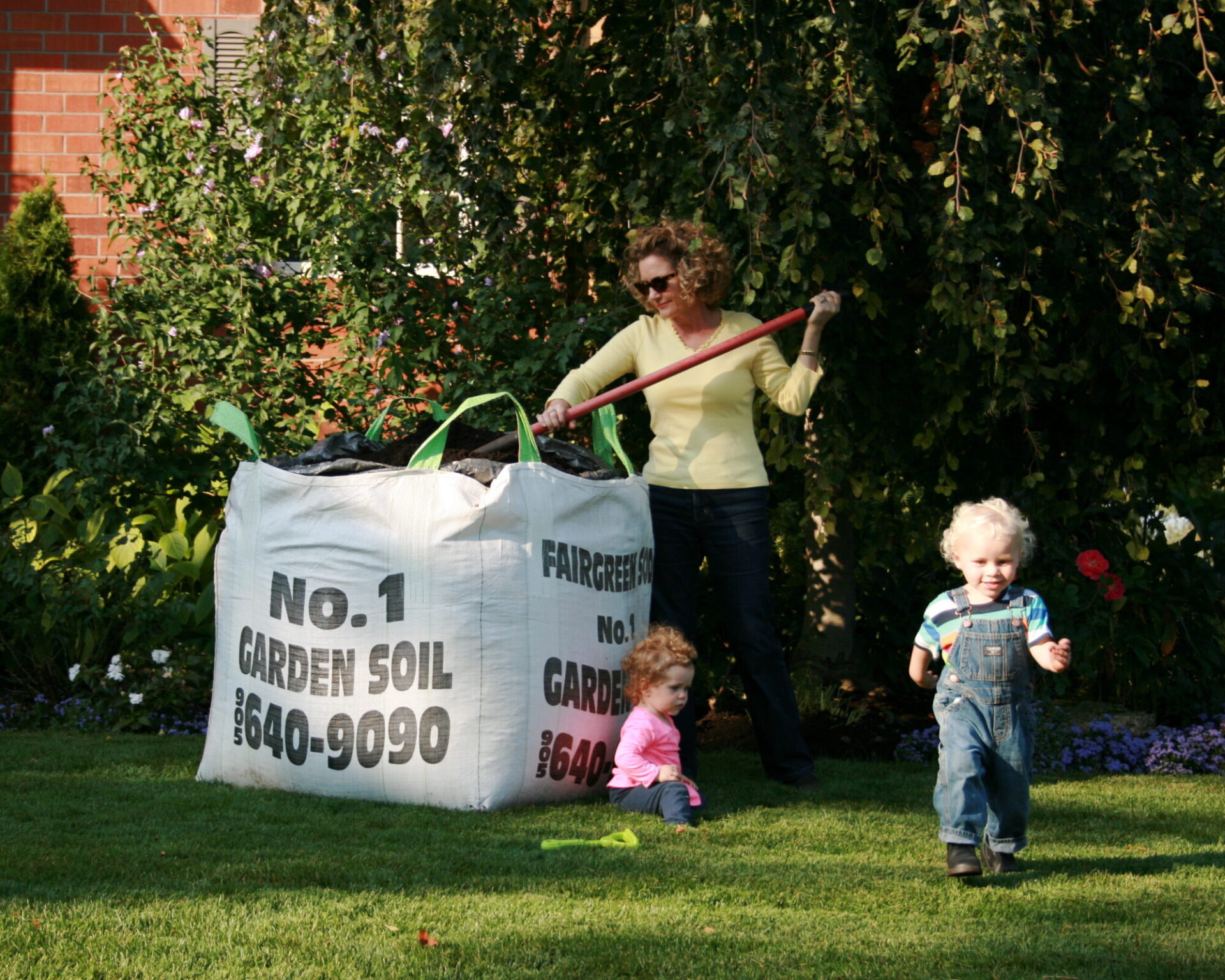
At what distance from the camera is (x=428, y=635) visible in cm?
398

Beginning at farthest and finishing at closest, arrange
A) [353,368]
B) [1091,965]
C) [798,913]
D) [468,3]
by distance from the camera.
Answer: [353,368], [468,3], [798,913], [1091,965]

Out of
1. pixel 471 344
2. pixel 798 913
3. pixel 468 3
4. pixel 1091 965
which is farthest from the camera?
pixel 471 344

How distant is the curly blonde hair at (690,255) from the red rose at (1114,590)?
2211 millimetres

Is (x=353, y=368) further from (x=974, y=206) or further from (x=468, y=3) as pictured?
(x=974, y=206)

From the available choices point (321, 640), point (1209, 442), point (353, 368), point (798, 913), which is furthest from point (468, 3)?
point (798, 913)

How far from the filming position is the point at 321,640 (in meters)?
4.09

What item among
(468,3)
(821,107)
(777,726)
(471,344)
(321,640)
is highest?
(468,3)

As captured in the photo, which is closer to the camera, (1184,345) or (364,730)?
(364,730)

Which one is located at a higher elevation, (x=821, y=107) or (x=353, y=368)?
(x=821, y=107)

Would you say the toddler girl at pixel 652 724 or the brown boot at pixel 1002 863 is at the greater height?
the toddler girl at pixel 652 724

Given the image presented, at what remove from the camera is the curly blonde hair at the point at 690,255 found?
14.2 ft

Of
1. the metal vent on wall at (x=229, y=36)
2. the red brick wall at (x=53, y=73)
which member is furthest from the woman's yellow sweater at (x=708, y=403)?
the red brick wall at (x=53, y=73)

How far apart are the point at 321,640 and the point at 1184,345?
121 inches

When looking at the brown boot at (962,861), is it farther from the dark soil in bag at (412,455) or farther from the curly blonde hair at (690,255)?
the curly blonde hair at (690,255)
